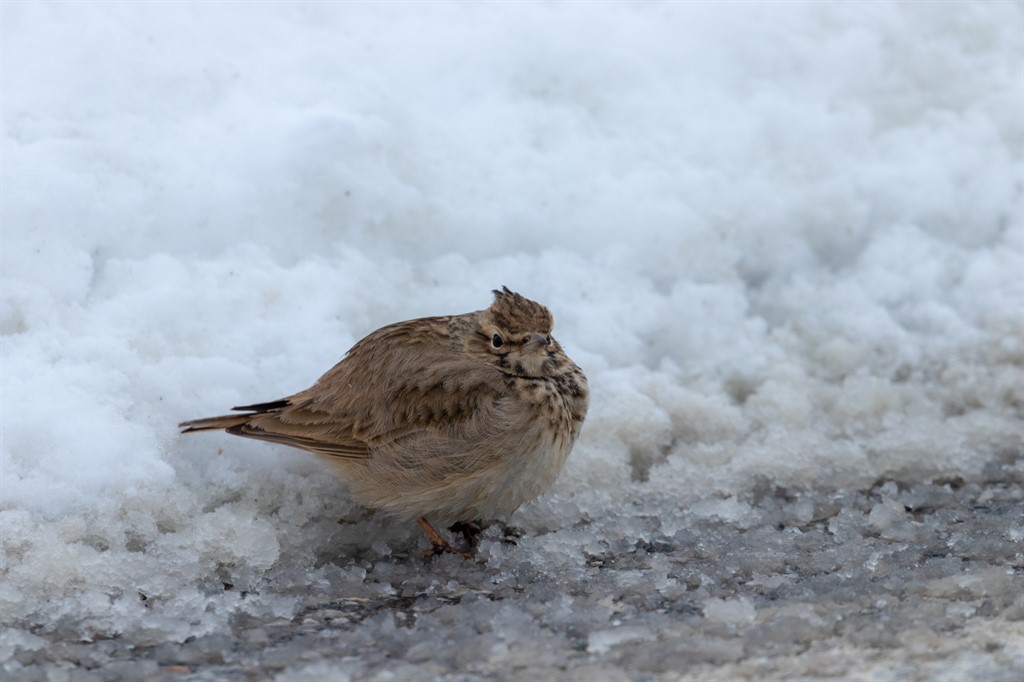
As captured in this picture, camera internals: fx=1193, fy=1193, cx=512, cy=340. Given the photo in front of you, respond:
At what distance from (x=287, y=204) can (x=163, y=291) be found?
0.92m

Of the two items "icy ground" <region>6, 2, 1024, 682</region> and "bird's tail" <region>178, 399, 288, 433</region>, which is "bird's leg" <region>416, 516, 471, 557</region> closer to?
"icy ground" <region>6, 2, 1024, 682</region>

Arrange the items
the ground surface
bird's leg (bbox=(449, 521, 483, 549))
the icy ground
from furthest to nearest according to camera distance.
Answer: bird's leg (bbox=(449, 521, 483, 549)), the icy ground, the ground surface

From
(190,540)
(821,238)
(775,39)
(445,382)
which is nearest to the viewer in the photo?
(190,540)

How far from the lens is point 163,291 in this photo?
5.51 meters

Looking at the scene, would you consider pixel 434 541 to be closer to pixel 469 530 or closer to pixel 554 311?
pixel 469 530

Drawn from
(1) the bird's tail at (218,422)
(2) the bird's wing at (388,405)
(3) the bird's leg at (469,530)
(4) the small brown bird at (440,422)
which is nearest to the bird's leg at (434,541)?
(4) the small brown bird at (440,422)

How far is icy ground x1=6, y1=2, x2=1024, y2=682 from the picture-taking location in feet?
12.7

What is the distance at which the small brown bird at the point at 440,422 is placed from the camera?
4613mm

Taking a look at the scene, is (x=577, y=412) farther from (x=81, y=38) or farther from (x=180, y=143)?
(x=81, y=38)

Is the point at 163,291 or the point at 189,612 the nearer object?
the point at 189,612

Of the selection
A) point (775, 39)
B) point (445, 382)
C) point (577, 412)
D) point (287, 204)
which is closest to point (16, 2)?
point (287, 204)

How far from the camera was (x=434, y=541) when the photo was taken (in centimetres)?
467

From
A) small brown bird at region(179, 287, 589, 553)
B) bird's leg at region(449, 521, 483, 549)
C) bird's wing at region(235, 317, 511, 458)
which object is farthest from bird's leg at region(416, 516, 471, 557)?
bird's wing at region(235, 317, 511, 458)

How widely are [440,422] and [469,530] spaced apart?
52 centimetres
